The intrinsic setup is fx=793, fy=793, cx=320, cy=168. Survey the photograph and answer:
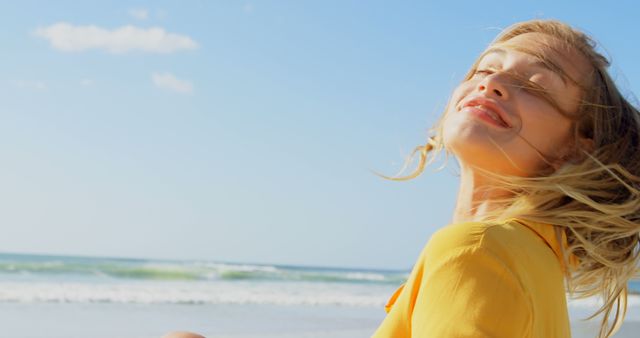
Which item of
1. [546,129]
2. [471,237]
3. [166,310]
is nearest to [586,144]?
[546,129]

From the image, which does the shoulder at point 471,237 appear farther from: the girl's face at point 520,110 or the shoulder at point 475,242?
the girl's face at point 520,110

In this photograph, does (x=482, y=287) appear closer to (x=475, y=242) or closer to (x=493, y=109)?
(x=475, y=242)

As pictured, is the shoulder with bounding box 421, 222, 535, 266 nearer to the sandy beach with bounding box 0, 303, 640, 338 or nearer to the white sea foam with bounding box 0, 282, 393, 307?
the sandy beach with bounding box 0, 303, 640, 338

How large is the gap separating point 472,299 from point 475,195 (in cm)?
54

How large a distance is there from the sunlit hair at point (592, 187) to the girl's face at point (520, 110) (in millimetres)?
15

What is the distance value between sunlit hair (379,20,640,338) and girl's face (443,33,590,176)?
15 mm

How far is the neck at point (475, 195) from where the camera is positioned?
165 centimetres

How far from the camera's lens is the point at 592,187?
1642mm

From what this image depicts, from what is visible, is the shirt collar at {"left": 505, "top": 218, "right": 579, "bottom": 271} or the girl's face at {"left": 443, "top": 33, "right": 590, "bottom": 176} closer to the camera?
the shirt collar at {"left": 505, "top": 218, "right": 579, "bottom": 271}

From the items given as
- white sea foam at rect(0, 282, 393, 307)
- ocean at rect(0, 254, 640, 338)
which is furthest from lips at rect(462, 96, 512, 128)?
white sea foam at rect(0, 282, 393, 307)

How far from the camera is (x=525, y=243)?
4.28 feet

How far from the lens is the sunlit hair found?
157cm

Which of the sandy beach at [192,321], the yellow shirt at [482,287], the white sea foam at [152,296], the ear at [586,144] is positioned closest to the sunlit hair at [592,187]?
the ear at [586,144]

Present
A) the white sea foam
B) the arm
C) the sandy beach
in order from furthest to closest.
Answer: the white sea foam
the sandy beach
the arm
